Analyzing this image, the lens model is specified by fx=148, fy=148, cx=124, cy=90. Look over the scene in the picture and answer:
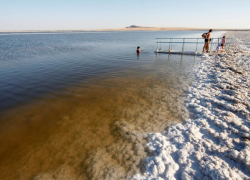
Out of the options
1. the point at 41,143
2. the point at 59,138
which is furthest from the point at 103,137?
the point at 41,143

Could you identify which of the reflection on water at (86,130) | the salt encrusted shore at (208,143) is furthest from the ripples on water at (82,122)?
the salt encrusted shore at (208,143)

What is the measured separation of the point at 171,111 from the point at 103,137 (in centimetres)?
287

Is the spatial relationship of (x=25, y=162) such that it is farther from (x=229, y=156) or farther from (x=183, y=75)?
(x=183, y=75)

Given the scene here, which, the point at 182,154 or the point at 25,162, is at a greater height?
the point at 182,154

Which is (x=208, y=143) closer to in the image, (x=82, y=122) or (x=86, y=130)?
(x=86, y=130)

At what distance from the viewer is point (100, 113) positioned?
237 inches

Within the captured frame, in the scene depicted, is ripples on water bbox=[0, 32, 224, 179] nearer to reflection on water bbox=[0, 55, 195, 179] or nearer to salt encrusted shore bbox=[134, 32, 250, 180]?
reflection on water bbox=[0, 55, 195, 179]

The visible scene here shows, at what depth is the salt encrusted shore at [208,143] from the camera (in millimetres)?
3275

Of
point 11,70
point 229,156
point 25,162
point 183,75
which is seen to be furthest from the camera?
point 11,70

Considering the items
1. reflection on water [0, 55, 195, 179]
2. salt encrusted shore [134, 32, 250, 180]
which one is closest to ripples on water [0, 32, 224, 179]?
reflection on water [0, 55, 195, 179]

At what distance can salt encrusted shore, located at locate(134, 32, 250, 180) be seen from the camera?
328cm

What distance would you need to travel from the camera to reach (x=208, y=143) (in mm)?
4016

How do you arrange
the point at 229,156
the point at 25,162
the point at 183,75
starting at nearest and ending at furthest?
1. the point at 229,156
2. the point at 25,162
3. the point at 183,75

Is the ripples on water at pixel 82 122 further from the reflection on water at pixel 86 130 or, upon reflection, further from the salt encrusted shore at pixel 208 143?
the salt encrusted shore at pixel 208 143
